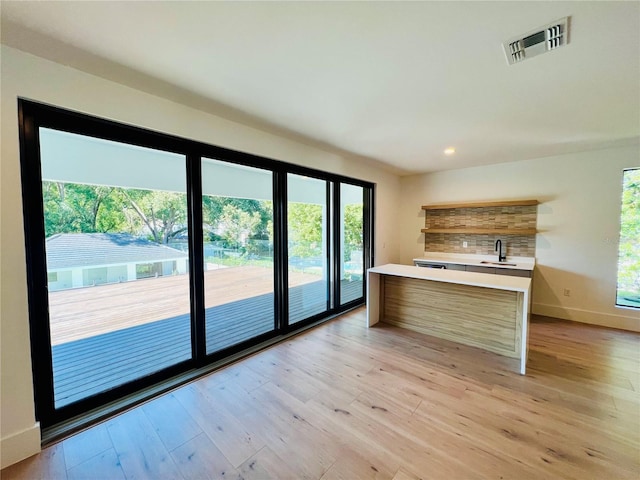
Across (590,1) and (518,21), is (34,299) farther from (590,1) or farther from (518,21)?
(590,1)

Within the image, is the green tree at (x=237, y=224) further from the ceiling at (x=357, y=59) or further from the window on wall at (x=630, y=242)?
the window on wall at (x=630, y=242)

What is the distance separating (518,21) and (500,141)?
2.44m

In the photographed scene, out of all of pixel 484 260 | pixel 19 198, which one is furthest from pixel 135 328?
pixel 484 260

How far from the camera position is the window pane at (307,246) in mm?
3748

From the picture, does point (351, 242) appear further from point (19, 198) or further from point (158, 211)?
point (19, 198)

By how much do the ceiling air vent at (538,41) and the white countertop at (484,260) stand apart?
10.7 feet

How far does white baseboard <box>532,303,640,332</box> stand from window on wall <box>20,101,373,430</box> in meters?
3.77

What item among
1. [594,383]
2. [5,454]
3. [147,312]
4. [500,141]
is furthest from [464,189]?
[5,454]

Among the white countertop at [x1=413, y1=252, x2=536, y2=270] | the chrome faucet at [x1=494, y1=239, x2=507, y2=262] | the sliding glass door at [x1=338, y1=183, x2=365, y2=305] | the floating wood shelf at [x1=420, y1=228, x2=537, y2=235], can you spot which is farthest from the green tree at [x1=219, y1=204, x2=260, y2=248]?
the chrome faucet at [x1=494, y1=239, x2=507, y2=262]

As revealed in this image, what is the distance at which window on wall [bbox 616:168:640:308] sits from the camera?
3.74 meters

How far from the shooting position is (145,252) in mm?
2471

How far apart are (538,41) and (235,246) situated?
10.1 ft

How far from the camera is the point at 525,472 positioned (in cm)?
157

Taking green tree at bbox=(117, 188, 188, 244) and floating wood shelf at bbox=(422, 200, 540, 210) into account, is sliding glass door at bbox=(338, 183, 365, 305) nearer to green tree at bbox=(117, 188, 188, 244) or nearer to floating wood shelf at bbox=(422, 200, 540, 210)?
floating wood shelf at bbox=(422, 200, 540, 210)
